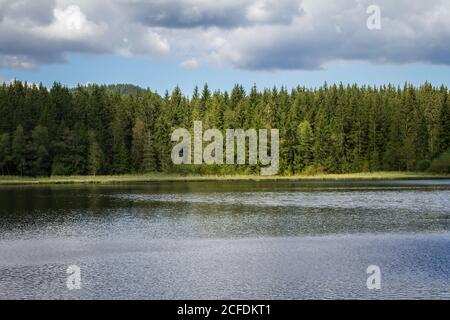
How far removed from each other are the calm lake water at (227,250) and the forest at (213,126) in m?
64.3

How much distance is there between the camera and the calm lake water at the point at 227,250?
83.2 ft

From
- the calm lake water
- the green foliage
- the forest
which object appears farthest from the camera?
the forest

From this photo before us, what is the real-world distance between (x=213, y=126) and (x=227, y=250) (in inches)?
3862

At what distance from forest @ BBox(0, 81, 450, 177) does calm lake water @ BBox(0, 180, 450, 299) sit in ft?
211

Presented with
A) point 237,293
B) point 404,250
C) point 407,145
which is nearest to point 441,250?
point 404,250

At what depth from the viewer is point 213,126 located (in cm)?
13200

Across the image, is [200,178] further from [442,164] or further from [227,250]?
[227,250]

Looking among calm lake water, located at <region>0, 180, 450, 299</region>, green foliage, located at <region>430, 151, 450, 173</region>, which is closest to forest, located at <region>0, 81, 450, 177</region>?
green foliage, located at <region>430, 151, 450, 173</region>

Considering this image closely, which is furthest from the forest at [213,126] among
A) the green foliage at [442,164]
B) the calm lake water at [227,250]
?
the calm lake water at [227,250]

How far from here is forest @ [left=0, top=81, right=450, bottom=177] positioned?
12450 centimetres

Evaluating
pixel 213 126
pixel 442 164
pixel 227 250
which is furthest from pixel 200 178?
pixel 227 250

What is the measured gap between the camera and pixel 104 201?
6744 cm

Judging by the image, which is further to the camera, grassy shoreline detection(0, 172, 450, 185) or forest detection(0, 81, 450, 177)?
forest detection(0, 81, 450, 177)

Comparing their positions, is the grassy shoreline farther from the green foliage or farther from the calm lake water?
the calm lake water
